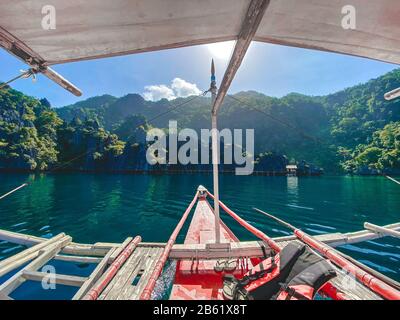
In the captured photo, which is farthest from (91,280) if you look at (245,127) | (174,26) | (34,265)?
(245,127)

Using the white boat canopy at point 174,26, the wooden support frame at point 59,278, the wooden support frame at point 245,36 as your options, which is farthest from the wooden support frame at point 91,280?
the wooden support frame at point 245,36

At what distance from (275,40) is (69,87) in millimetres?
3867

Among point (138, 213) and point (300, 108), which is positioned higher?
point (300, 108)

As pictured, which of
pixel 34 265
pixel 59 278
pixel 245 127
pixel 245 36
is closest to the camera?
pixel 245 36

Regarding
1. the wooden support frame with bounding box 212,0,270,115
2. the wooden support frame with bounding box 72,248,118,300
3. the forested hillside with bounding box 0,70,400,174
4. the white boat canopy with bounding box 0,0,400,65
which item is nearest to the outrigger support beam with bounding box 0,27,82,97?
the white boat canopy with bounding box 0,0,400,65

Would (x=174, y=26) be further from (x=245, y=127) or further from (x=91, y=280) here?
Answer: (x=245, y=127)

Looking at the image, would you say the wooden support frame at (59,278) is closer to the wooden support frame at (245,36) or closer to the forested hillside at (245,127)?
the wooden support frame at (245,36)

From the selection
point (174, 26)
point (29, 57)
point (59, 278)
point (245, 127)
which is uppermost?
point (245, 127)

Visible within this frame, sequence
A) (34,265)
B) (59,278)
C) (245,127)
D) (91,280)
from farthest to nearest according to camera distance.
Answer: (245,127) < (34,265) < (59,278) < (91,280)

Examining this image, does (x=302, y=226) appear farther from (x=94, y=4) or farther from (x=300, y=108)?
(x=300, y=108)

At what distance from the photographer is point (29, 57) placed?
272 cm
